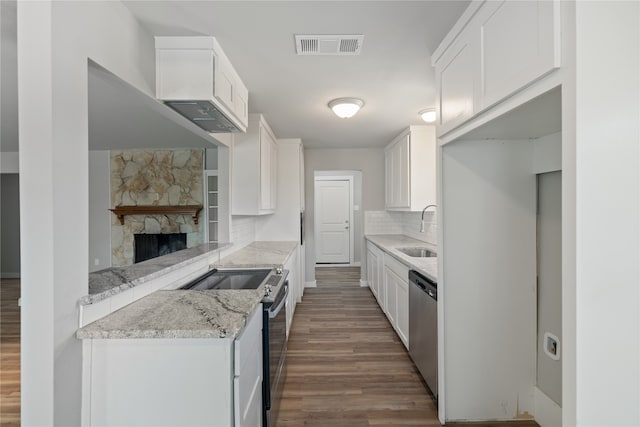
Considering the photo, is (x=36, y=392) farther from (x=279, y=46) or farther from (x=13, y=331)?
(x=13, y=331)

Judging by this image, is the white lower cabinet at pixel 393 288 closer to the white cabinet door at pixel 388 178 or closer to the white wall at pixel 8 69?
the white cabinet door at pixel 388 178

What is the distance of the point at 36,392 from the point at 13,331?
352cm

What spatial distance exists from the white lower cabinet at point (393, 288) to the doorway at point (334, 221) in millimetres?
3126

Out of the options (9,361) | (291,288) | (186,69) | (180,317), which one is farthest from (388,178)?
(9,361)

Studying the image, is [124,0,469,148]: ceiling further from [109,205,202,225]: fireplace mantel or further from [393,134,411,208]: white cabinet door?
[109,205,202,225]: fireplace mantel

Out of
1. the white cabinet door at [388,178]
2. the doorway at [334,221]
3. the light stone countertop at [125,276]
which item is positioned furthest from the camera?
the doorway at [334,221]

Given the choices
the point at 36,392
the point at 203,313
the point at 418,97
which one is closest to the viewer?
the point at 36,392

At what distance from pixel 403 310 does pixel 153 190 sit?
199 inches

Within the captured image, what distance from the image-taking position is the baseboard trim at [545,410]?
182 centimetres

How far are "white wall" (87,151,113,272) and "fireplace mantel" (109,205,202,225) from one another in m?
0.26

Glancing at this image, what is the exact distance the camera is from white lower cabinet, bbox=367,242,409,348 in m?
2.87

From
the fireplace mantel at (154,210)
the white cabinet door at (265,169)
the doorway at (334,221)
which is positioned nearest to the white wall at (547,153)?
the white cabinet door at (265,169)

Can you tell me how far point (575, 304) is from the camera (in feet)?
3.03
